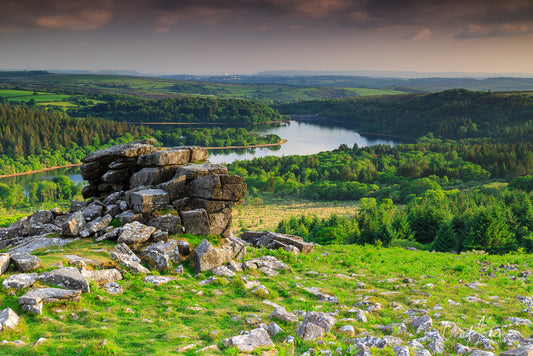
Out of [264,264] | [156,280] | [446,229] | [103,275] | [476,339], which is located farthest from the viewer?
[446,229]

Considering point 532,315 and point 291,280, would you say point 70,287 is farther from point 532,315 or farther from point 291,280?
point 532,315

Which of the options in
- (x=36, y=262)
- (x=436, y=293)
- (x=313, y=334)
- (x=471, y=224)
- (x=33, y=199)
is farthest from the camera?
(x=33, y=199)

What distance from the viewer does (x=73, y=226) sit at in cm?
2223

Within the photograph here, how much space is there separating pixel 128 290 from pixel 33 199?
115671 mm

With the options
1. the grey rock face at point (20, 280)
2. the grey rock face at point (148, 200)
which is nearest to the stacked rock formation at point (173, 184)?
the grey rock face at point (148, 200)

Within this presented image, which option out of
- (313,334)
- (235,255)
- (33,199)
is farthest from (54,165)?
(313,334)

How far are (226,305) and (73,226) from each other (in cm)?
1124

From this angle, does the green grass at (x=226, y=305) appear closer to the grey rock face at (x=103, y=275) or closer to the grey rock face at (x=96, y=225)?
the grey rock face at (x=103, y=275)

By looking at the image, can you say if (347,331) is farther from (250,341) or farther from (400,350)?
(250,341)

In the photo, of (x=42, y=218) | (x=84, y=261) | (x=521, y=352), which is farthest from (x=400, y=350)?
(x=42, y=218)

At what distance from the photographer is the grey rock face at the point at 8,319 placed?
11.8 metres

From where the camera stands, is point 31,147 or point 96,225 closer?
point 96,225

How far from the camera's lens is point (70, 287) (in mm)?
15055

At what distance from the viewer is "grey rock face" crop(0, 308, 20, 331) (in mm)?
11750
